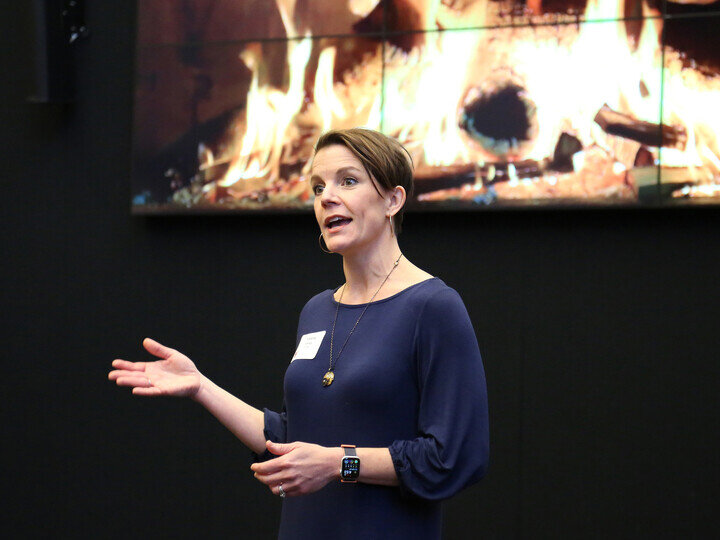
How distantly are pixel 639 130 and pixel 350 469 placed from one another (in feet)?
7.47

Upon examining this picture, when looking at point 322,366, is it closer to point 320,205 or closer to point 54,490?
point 320,205

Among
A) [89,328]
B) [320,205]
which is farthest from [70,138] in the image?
[320,205]

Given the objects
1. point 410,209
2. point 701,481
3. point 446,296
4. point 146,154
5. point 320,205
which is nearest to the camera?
point 446,296

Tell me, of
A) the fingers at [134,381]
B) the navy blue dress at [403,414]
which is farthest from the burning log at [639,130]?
the fingers at [134,381]

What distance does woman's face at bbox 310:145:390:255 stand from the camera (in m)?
1.92

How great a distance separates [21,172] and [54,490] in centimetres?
152

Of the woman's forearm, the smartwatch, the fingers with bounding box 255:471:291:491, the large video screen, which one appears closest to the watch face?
the smartwatch

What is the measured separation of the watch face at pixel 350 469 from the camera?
5.60ft

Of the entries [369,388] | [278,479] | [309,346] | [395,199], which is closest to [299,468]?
[278,479]

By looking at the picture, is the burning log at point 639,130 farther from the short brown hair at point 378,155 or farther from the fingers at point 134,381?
the fingers at point 134,381

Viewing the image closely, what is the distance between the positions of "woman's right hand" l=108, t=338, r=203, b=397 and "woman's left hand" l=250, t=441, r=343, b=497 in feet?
1.19

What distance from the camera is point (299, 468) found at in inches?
65.2

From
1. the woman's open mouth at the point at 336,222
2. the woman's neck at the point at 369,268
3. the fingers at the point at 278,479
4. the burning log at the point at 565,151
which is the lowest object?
the fingers at the point at 278,479

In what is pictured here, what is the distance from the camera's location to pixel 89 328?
4398 millimetres
